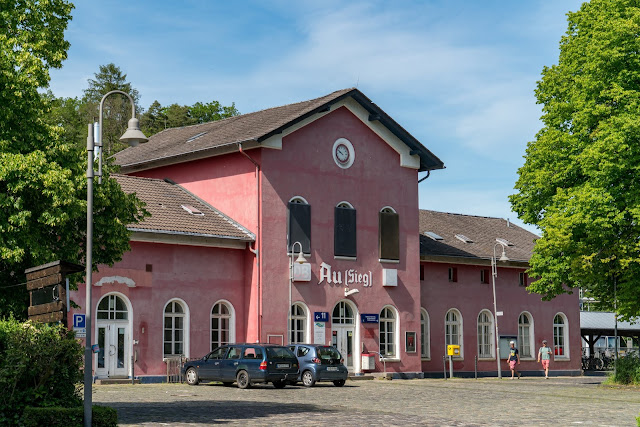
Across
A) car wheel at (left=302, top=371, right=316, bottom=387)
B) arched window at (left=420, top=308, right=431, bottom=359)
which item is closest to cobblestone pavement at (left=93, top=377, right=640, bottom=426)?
car wheel at (left=302, top=371, right=316, bottom=387)

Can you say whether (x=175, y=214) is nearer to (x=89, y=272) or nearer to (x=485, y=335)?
(x=485, y=335)

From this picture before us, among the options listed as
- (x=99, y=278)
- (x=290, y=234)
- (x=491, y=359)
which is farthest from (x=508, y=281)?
(x=99, y=278)

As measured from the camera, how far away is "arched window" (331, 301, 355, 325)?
37.3m

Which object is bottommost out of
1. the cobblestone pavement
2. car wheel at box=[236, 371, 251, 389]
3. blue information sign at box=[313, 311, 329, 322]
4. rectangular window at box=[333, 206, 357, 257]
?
the cobblestone pavement

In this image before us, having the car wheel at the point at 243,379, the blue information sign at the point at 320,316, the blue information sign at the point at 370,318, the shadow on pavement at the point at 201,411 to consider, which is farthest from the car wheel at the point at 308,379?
the shadow on pavement at the point at 201,411

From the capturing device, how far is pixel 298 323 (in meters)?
36.2

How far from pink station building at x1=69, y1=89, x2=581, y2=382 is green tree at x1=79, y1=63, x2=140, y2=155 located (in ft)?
87.6

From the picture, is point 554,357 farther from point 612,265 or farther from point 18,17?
point 18,17

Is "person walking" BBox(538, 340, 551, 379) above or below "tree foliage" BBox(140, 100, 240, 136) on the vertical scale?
below

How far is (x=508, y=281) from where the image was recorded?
46469 millimetres

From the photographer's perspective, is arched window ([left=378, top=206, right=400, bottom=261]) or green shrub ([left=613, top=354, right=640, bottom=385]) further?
arched window ([left=378, top=206, right=400, bottom=261])

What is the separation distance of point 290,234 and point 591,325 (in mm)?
32248

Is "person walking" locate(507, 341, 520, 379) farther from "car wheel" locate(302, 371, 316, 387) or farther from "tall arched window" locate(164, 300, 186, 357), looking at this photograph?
"tall arched window" locate(164, 300, 186, 357)

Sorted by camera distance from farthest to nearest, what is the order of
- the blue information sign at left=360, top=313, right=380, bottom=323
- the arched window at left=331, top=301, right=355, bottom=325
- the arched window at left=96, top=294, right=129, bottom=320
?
the blue information sign at left=360, top=313, right=380, bottom=323, the arched window at left=331, top=301, right=355, bottom=325, the arched window at left=96, top=294, right=129, bottom=320
